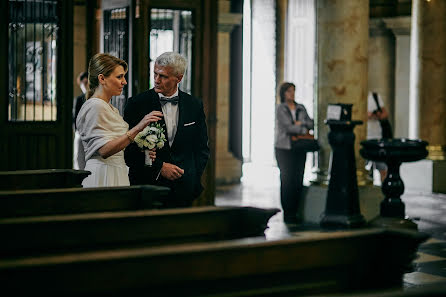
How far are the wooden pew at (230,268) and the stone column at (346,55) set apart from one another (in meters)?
6.02

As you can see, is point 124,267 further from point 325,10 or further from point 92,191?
point 325,10

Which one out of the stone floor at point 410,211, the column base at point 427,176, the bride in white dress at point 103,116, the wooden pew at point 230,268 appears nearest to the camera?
the wooden pew at point 230,268

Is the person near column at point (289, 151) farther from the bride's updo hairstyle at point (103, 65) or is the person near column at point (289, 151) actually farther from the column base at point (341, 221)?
the bride's updo hairstyle at point (103, 65)

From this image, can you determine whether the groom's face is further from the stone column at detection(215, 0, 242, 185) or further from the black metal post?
the stone column at detection(215, 0, 242, 185)

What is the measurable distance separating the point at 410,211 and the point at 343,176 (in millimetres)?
2447

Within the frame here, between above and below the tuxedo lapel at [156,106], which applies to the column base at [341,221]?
below

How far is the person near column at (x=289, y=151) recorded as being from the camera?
8.77m

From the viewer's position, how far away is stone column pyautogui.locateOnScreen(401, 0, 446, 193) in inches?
489

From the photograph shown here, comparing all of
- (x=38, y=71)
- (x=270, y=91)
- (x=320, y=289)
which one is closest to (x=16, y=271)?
(x=320, y=289)

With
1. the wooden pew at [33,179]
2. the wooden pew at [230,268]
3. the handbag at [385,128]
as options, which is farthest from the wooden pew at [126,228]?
the handbag at [385,128]

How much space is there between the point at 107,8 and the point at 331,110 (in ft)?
8.26

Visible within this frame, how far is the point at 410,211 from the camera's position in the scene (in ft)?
33.5

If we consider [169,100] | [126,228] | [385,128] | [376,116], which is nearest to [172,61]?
[169,100]

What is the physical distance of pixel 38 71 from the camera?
8.66m
